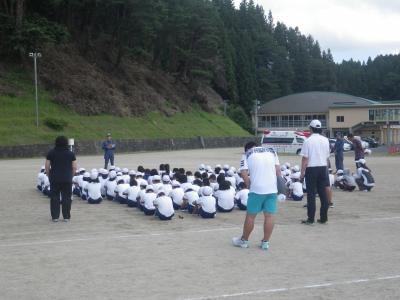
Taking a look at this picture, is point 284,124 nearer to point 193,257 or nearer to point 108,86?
point 108,86

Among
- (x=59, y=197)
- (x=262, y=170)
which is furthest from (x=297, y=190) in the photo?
(x=262, y=170)

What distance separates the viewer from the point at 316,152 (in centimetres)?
1082

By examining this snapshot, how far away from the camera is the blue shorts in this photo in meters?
8.52

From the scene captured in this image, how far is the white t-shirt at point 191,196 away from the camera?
40.8 ft

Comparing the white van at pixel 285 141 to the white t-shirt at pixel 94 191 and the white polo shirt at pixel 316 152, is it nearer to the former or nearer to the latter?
the white t-shirt at pixel 94 191

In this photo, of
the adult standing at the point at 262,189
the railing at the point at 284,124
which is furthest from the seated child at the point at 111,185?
the railing at the point at 284,124

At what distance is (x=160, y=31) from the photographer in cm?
7281

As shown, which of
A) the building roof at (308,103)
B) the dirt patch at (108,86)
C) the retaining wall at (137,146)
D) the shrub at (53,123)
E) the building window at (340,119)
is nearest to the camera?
the retaining wall at (137,146)

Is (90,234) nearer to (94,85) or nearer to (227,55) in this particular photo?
(94,85)

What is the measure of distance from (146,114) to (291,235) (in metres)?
54.4

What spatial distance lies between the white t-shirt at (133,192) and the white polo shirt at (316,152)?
4401 mm

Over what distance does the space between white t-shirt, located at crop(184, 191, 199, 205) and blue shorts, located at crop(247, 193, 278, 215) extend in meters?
3.92

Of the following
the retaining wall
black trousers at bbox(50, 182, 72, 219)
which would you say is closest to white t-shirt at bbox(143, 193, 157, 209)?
black trousers at bbox(50, 182, 72, 219)

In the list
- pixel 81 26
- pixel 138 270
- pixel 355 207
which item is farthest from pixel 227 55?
pixel 138 270
